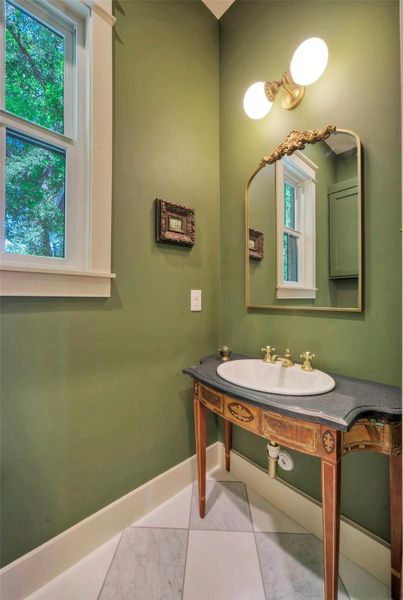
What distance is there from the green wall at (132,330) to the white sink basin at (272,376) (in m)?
0.36

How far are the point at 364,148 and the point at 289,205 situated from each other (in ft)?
1.20

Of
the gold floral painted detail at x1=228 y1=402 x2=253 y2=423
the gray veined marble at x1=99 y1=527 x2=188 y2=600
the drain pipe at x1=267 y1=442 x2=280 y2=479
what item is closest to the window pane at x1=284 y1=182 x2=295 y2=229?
the gold floral painted detail at x1=228 y1=402 x2=253 y2=423

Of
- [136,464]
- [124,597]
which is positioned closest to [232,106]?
[136,464]

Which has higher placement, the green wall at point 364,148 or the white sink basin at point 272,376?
the green wall at point 364,148

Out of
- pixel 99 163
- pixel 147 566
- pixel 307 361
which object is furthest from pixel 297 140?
pixel 147 566

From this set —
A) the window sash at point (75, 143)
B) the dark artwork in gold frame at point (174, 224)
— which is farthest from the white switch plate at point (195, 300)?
the window sash at point (75, 143)

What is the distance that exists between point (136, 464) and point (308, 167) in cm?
169

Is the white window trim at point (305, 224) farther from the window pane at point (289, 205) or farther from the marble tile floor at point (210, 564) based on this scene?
the marble tile floor at point (210, 564)

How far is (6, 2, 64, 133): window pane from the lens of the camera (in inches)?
37.4

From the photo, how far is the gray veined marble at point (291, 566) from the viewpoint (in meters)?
0.92

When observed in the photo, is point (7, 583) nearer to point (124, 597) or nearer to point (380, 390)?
point (124, 597)

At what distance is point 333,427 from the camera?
0.70m

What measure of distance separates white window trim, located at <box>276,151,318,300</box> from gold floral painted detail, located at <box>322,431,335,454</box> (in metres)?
0.62

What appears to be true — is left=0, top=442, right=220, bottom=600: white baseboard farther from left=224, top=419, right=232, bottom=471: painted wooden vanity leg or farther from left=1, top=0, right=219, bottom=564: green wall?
left=224, top=419, right=232, bottom=471: painted wooden vanity leg
